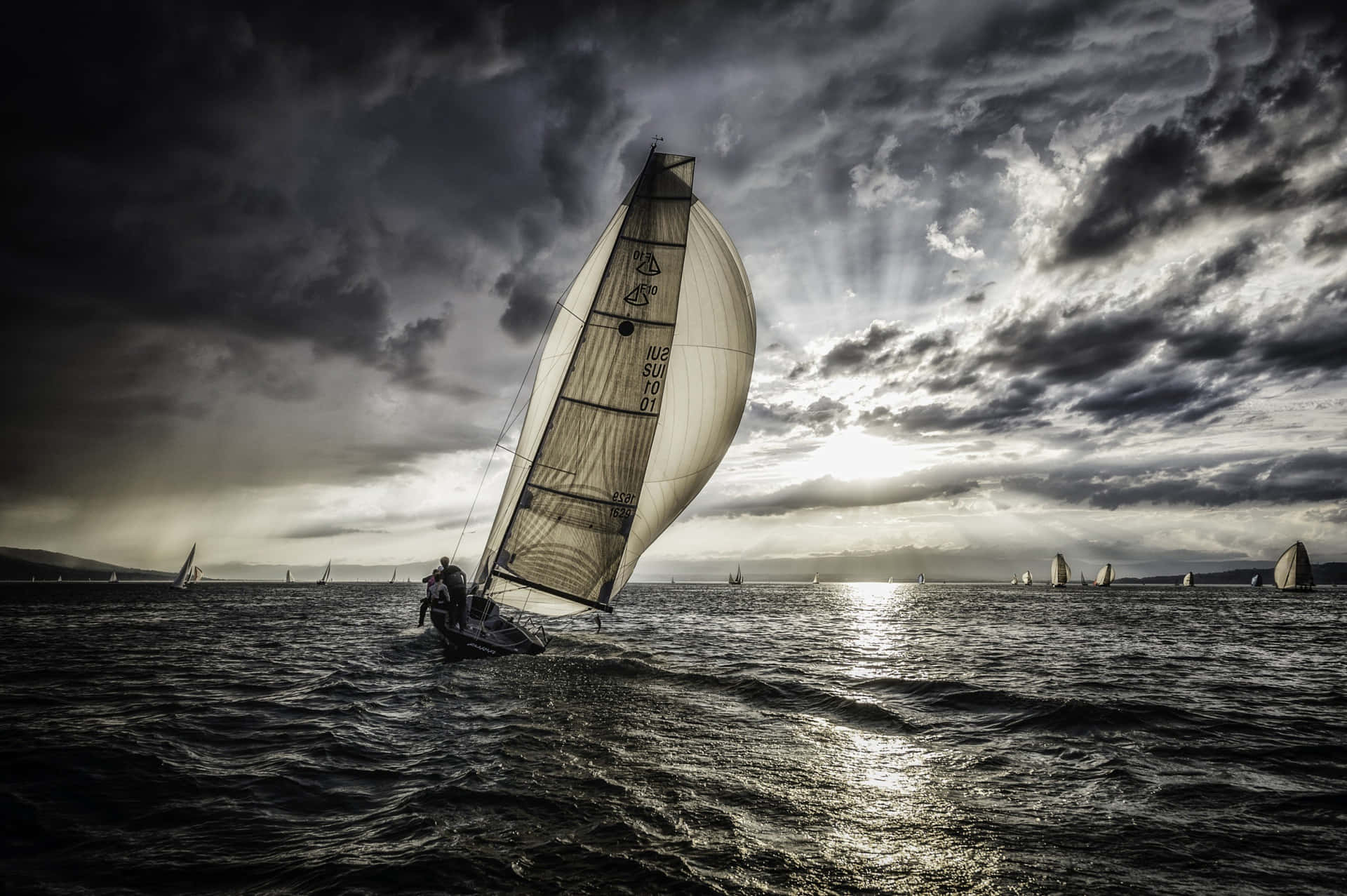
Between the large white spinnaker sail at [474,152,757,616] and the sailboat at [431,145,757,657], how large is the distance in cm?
4

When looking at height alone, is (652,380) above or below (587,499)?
above

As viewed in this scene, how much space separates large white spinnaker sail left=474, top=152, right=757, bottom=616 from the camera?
1598cm

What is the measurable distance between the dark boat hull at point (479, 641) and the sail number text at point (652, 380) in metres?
7.85

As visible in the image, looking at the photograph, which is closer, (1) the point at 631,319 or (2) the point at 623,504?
(1) the point at 631,319

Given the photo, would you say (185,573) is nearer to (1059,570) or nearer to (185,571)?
(185,571)

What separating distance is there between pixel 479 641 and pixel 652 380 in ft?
28.7

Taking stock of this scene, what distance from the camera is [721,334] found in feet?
55.3

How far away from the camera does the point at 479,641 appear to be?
55.6ft

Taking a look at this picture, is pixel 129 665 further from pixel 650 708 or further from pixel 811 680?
pixel 811 680

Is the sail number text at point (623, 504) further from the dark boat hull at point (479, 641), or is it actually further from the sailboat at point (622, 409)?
the dark boat hull at point (479, 641)

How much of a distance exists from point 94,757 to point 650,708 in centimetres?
818

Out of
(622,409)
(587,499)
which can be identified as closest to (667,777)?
(587,499)

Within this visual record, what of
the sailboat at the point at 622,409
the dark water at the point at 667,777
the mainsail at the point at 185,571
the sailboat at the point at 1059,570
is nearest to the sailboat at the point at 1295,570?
the sailboat at the point at 1059,570

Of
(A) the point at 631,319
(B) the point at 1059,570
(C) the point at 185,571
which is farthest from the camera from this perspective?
(B) the point at 1059,570
